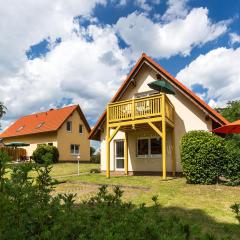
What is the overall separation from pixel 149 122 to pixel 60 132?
2171cm

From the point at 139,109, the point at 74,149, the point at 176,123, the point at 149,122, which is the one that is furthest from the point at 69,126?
the point at 149,122

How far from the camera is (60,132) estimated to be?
117 feet

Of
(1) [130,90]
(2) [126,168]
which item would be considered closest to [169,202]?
(2) [126,168]

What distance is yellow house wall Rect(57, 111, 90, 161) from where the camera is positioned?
3550cm

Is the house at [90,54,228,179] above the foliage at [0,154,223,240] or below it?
above

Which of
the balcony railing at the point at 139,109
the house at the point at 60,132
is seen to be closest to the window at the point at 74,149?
the house at the point at 60,132

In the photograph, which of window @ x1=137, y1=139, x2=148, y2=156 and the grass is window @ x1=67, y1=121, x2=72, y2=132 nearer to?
window @ x1=137, y1=139, x2=148, y2=156

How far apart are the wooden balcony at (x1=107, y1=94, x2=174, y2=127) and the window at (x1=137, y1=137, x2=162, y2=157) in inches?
76.5

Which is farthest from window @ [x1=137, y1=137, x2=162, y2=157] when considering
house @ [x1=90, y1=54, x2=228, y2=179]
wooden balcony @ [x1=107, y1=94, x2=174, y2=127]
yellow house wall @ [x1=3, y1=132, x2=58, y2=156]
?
yellow house wall @ [x1=3, y1=132, x2=58, y2=156]

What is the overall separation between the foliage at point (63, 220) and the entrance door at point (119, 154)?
17.5m

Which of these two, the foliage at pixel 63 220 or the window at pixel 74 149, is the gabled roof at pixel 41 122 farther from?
the foliage at pixel 63 220

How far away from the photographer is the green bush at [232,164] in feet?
42.3

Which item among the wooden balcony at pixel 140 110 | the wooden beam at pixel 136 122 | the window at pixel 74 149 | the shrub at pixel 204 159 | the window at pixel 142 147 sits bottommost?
the shrub at pixel 204 159

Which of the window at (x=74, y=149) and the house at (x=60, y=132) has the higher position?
the house at (x=60, y=132)
